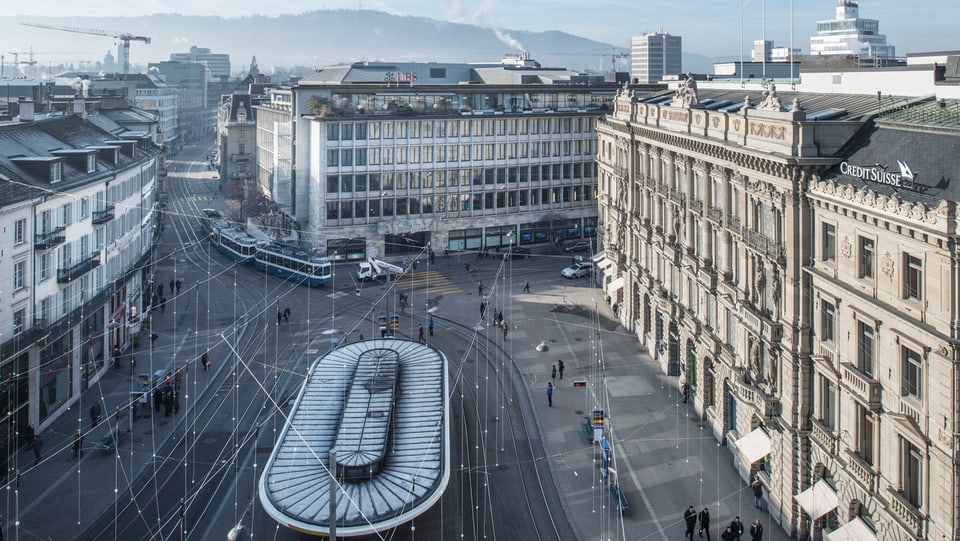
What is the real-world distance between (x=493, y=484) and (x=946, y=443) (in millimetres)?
20908

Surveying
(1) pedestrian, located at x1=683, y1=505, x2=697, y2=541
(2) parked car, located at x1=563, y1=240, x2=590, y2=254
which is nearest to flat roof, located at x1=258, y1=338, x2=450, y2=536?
(1) pedestrian, located at x1=683, y1=505, x2=697, y2=541

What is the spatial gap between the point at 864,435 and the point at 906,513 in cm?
378

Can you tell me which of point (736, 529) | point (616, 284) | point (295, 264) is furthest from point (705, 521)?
point (295, 264)

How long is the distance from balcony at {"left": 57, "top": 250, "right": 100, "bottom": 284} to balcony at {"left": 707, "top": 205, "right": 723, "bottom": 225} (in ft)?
124

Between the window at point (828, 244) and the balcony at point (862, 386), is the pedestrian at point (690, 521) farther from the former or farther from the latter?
the window at point (828, 244)

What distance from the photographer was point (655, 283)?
2325 inches

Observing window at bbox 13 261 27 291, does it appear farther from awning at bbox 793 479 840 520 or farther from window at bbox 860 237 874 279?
window at bbox 860 237 874 279

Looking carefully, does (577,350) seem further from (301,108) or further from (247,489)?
(301,108)

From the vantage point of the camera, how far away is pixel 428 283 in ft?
271

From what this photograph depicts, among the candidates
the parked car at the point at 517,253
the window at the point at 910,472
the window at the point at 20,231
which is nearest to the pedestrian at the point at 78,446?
the window at the point at 20,231

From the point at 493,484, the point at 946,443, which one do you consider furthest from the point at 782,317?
the point at 493,484

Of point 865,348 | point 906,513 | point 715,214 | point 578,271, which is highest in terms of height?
point 715,214

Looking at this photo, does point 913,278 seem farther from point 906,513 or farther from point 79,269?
point 79,269

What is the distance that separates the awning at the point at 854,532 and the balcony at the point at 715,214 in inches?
723
